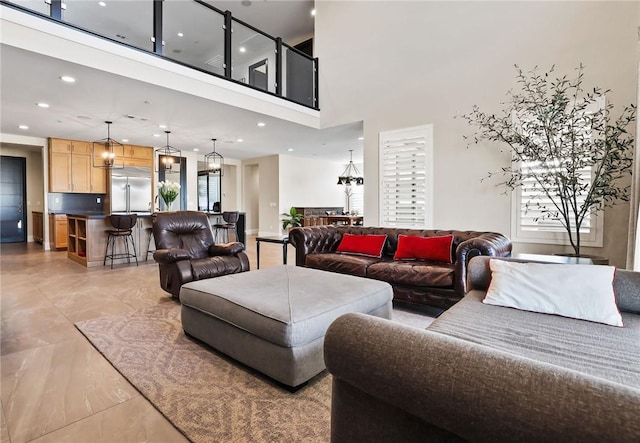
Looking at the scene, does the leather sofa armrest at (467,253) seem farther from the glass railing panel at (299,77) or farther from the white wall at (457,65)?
the glass railing panel at (299,77)

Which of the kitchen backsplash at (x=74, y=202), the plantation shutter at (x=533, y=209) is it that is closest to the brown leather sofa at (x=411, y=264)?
the plantation shutter at (x=533, y=209)

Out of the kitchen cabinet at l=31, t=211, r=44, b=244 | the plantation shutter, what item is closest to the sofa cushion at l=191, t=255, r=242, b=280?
the plantation shutter

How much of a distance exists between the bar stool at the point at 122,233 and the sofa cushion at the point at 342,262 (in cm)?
349

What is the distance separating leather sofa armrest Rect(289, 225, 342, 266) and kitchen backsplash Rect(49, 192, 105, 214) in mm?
6807

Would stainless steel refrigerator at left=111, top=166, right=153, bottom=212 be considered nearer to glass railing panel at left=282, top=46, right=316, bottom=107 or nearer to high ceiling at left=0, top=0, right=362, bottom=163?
high ceiling at left=0, top=0, right=362, bottom=163

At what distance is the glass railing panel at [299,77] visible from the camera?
21.4 ft

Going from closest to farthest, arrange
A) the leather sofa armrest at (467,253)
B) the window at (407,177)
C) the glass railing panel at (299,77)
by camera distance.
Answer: the leather sofa armrest at (467,253) → the window at (407,177) → the glass railing panel at (299,77)

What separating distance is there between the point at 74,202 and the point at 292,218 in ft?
18.9

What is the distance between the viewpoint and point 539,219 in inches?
158

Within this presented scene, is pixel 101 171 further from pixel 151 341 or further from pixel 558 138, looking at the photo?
pixel 558 138

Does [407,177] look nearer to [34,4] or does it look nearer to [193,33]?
[34,4]

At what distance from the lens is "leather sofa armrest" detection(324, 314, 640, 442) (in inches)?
23.7

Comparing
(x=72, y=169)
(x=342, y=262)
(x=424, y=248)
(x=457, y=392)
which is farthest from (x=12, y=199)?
(x=457, y=392)

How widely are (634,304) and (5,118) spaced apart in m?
8.96
